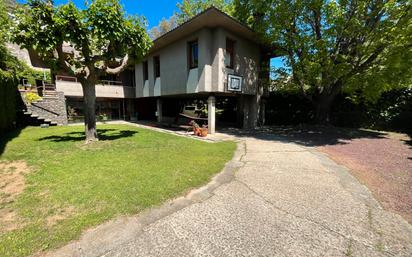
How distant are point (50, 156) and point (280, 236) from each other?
7.41m

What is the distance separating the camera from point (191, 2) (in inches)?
960

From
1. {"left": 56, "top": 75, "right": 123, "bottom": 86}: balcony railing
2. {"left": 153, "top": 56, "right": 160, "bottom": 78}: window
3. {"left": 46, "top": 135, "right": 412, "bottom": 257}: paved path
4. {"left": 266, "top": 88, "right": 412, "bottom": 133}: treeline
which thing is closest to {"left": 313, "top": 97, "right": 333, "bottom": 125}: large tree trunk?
{"left": 266, "top": 88, "right": 412, "bottom": 133}: treeline

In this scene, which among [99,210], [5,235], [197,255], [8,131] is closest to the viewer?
[197,255]

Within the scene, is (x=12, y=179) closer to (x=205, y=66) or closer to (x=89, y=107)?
(x=89, y=107)

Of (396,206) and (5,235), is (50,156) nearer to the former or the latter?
(5,235)

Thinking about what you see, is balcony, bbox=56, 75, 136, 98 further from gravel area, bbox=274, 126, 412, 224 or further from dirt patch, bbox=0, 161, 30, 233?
gravel area, bbox=274, 126, 412, 224

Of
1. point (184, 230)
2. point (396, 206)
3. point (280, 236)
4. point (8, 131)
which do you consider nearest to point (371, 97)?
point (396, 206)

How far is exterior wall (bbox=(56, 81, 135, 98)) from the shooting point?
617 inches

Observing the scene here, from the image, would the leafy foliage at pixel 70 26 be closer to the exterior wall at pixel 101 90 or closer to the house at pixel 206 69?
the house at pixel 206 69

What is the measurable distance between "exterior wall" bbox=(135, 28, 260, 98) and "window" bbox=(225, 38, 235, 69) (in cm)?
20

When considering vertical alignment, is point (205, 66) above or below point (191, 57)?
below

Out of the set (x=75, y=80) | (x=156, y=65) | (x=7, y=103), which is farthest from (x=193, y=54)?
(x=75, y=80)

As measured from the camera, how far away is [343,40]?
10273mm

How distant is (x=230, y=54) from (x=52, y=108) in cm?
1409
